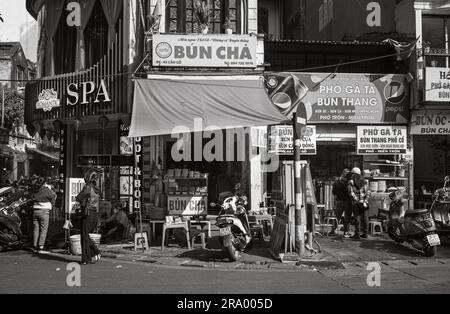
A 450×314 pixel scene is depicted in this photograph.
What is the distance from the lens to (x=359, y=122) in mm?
14828

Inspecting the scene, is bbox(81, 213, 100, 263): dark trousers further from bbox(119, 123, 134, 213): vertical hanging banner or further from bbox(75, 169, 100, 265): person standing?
bbox(119, 123, 134, 213): vertical hanging banner

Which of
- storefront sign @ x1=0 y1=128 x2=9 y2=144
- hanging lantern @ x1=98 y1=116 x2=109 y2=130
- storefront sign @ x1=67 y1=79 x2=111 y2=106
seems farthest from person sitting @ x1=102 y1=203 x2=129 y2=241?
storefront sign @ x1=0 y1=128 x2=9 y2=144

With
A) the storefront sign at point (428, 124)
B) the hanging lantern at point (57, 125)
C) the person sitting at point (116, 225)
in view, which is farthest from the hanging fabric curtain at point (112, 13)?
the storefront sign at point (428, 124)

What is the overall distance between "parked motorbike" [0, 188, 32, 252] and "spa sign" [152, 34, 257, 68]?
5.18m

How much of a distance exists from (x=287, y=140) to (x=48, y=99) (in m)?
7.57

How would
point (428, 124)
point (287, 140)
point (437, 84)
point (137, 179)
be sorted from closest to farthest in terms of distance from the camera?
point (137, 179), point (437, 84), point (287, 140), point (428, 124)

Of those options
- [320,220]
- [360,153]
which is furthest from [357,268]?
[360,153]

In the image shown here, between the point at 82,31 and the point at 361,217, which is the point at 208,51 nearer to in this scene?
the point at 82,31

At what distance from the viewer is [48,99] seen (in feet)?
50.8

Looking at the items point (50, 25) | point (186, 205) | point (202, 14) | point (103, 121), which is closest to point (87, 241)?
point (186, 205)

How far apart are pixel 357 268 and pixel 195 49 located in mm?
7501

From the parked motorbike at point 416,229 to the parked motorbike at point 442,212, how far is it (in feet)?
2.55

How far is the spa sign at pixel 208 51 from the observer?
13664mm
